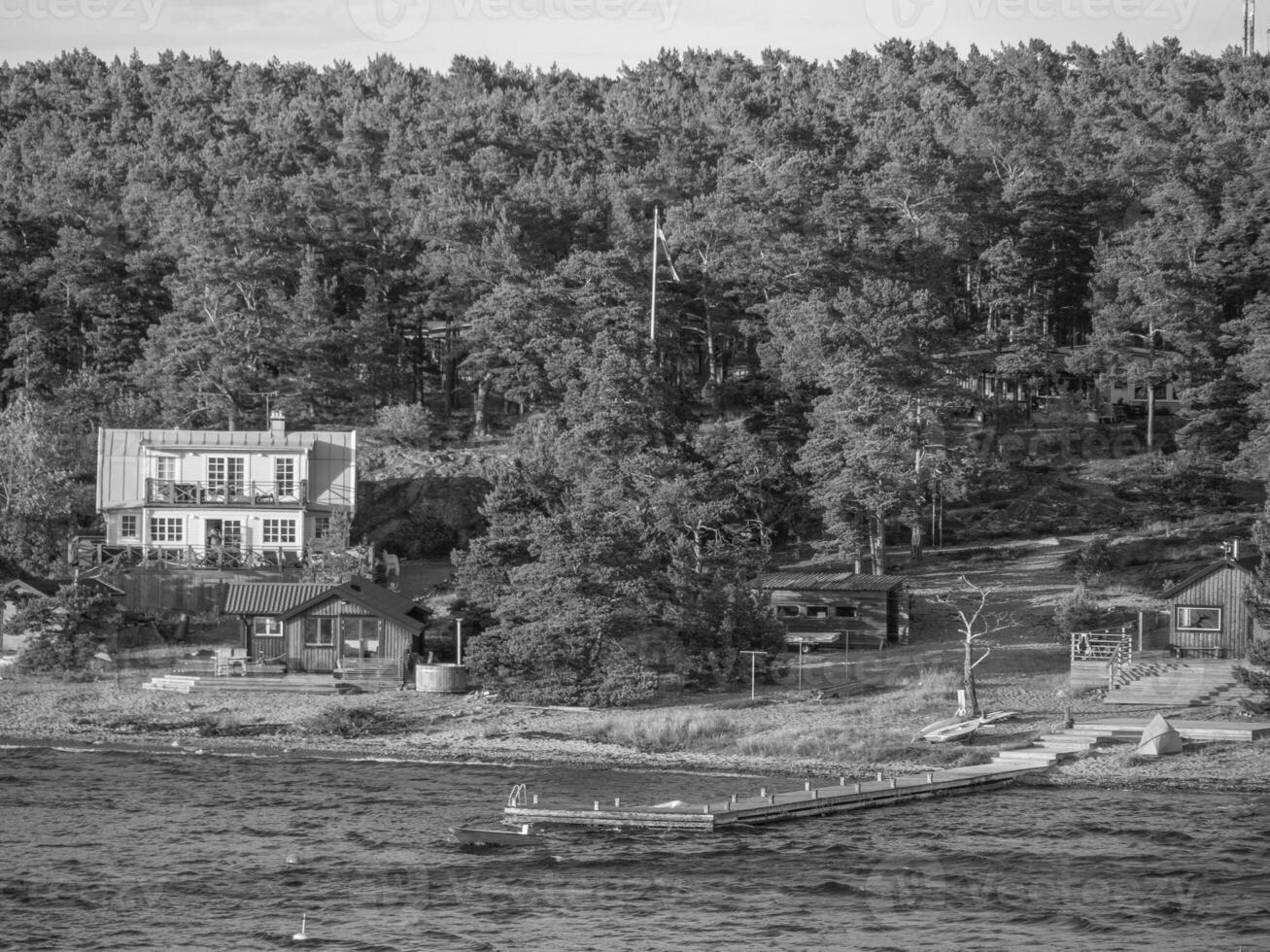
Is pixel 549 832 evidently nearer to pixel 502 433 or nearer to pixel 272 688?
pixel 272 688

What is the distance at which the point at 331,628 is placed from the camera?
197 ft

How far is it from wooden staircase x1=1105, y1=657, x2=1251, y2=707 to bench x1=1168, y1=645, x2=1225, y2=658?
22.9 inches

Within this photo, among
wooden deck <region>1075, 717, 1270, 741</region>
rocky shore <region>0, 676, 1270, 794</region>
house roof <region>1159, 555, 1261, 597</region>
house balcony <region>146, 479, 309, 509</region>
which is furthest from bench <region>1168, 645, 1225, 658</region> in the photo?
house balcony <region>146, 479, 309, 509</region>

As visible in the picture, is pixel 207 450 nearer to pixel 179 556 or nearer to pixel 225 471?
pixel 225 471

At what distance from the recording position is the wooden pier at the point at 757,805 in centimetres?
4272

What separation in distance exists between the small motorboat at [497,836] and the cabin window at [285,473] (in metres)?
33.4

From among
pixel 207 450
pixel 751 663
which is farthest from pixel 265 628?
pixel 751 663

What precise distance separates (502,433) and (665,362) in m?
9.06

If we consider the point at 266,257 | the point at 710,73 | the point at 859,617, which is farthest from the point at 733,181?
the point at 710,73

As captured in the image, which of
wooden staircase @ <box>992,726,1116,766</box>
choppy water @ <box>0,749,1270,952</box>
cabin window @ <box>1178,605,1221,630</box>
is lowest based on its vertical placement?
choppy water @ <box>0,749,1270,952</box>

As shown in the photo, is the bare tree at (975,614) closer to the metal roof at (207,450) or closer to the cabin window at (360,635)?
the cabin window at (360,635)

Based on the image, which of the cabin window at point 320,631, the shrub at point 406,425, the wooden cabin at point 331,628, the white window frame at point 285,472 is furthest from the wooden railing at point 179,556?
the shrub at point 406,425

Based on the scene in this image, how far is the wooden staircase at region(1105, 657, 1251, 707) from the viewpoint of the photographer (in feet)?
179

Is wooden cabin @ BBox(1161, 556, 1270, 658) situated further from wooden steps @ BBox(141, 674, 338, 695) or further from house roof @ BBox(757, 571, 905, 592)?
wooden steps @ BBox(141, 674, 338, 695)
